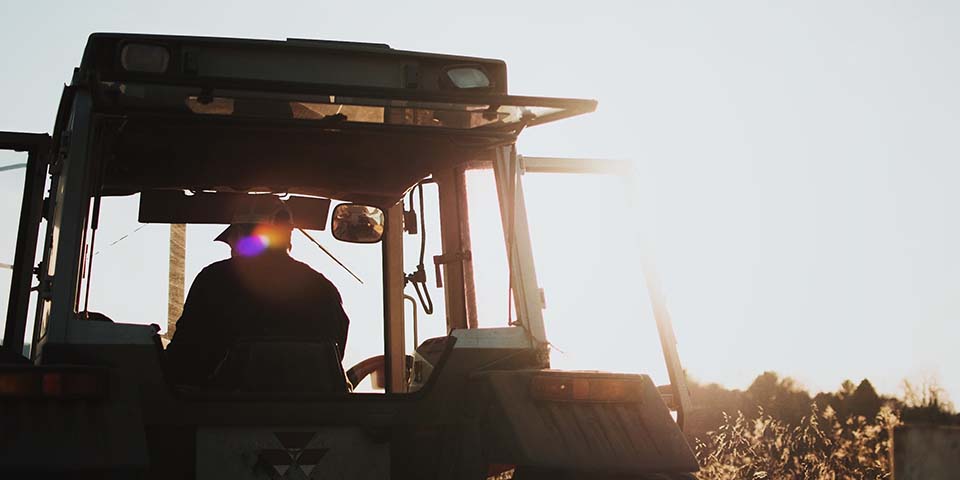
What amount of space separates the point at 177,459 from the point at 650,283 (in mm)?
2070

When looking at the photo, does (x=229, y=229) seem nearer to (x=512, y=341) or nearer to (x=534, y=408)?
(x=512, y=341)

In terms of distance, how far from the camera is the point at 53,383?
3635 millimetres

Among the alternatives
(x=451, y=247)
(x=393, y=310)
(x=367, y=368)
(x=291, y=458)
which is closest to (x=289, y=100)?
(x=291, y=458)

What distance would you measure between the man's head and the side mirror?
0.60 metres

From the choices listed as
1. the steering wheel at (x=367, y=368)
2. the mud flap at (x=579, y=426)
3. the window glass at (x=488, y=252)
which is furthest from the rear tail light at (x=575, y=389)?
the steering wheel at (x=367, y=368)

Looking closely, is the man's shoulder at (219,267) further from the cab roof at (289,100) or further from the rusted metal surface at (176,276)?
the rusted metal surface at (176,276)

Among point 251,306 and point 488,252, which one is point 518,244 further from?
point 251,306

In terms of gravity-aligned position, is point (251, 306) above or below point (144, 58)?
below

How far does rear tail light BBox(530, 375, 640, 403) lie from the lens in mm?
4230

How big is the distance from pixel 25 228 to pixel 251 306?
3.10 feet

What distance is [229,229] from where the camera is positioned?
5.57 m

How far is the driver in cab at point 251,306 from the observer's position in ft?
16.4

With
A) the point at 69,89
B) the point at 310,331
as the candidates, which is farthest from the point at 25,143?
the point at 310,331

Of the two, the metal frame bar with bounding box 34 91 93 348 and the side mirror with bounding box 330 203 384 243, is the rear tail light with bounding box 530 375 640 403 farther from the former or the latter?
the side mirror with bounding box 330 203 384 243
